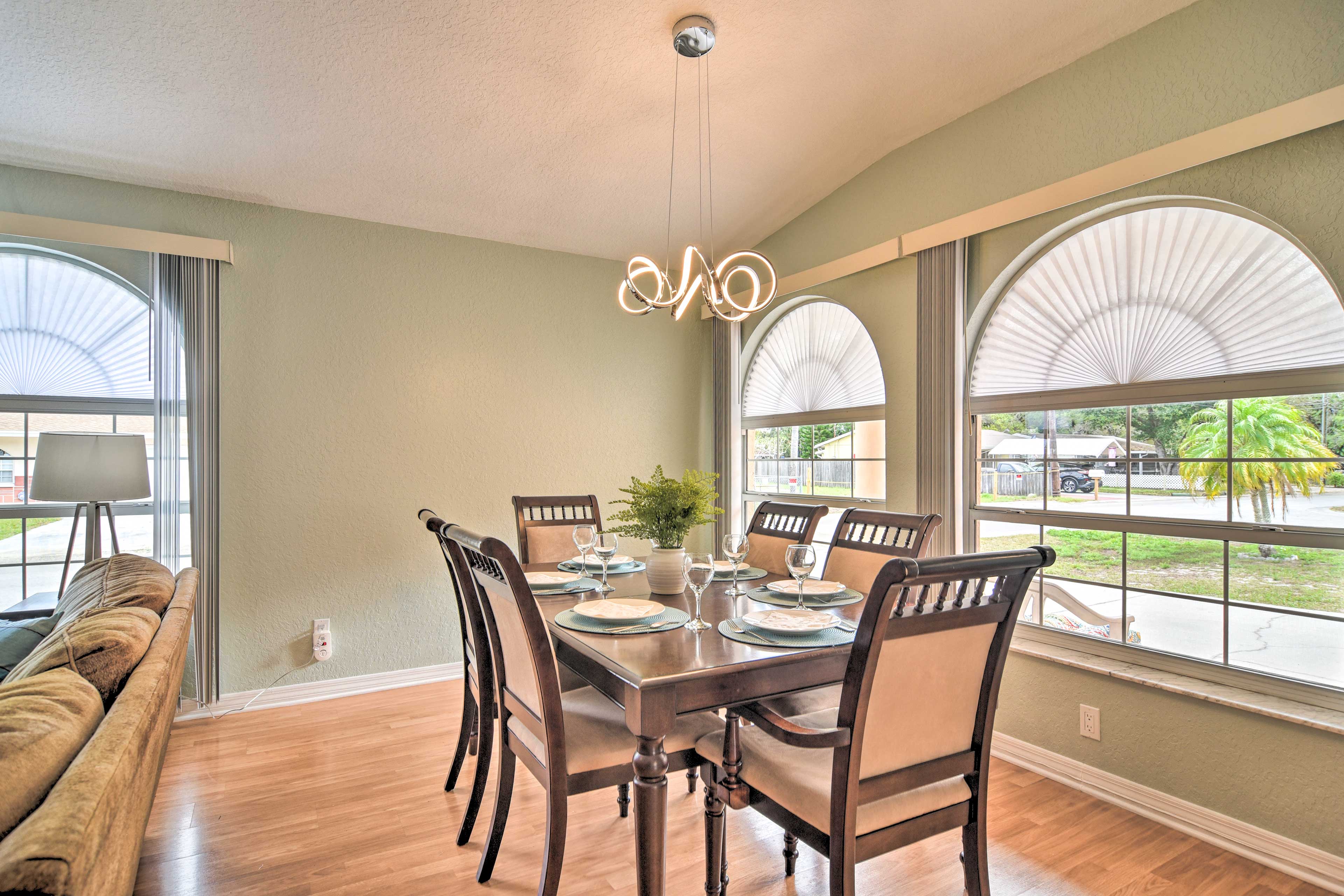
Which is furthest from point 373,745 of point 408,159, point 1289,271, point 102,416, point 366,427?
point 1289,271

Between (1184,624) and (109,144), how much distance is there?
15.2 ft

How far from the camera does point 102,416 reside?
10.7 ft

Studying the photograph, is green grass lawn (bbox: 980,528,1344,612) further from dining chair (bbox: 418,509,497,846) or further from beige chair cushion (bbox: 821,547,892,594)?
dining chair (bbox: 418,509,497,846)

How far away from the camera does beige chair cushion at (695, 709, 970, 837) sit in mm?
1441

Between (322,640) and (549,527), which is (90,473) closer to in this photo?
(322,640)

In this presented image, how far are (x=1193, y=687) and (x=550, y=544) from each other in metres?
2.53

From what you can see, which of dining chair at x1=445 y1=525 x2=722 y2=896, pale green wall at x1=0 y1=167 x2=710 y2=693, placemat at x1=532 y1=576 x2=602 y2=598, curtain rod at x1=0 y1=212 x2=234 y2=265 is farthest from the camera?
pale green wall at x1=0 y1=167 x2=710 y2=693

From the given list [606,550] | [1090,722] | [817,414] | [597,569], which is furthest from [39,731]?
[817,414]

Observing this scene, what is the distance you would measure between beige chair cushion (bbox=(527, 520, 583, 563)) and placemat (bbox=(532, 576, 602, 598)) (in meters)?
0.79

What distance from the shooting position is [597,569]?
2762mm

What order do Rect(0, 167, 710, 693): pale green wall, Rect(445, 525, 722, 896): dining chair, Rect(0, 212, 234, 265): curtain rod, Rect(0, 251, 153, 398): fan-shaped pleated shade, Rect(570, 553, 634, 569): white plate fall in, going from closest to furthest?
Rect(445, 525, 722, 896): dining chair
Rect(570, 553, 634, 569): white plate
Rect(0, 212, 234, 265): curtain rod
Rect(0, 251, 153, 398): fan-shaped pleated shade
Rect(0, 167, 710, 693): pale green wall

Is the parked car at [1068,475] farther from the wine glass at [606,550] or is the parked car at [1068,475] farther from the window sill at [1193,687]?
the wine glass at [606,550]

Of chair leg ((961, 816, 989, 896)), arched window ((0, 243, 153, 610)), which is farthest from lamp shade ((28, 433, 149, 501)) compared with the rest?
chair leg ((961, 816, 989, 896))

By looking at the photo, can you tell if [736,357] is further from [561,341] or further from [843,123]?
[843,123]
